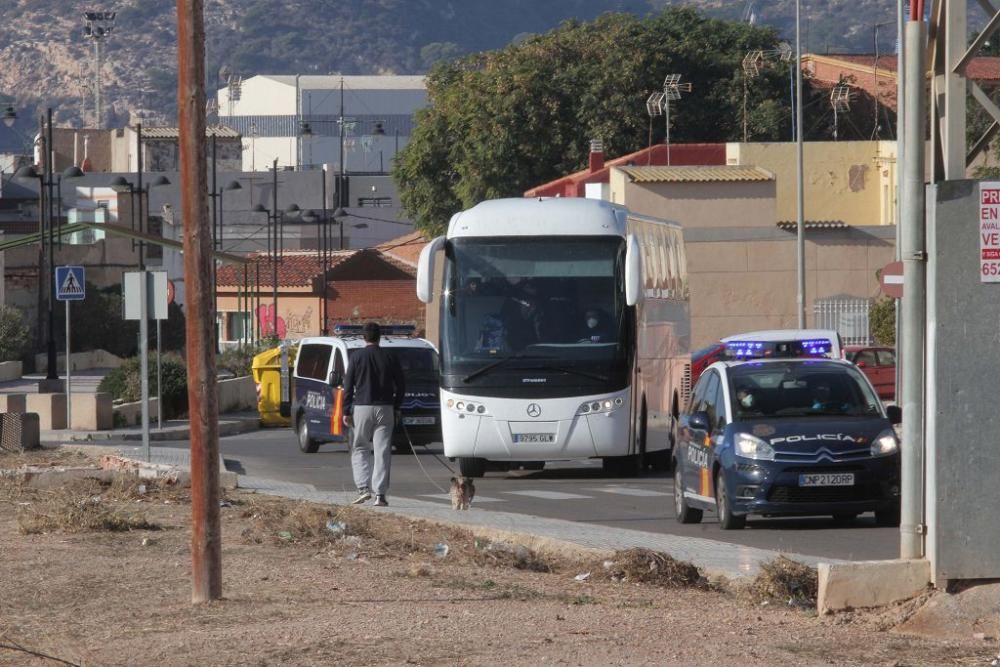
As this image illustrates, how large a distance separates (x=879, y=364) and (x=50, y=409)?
61.8 feet

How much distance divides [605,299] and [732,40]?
5637cm

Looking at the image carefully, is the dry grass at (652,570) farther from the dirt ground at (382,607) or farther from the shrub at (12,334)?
the shrub at (12,334)

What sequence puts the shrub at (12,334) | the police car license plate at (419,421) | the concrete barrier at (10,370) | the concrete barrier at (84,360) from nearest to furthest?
1. the police car license plate at (419,421)
2. the concrete barrier at (10,370)
3. the shrub at (12,334)
4. the concrete barrier at (84,360)

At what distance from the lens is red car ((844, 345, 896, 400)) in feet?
129

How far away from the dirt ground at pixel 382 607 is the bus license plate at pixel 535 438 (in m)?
7.03

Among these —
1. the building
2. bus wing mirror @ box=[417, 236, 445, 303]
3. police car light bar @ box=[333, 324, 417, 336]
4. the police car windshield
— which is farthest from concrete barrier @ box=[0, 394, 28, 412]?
the building

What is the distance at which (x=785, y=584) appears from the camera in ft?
34.9

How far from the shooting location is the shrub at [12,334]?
57500 millimetres

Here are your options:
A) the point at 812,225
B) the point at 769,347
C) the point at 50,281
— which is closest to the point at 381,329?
the point at 769,347

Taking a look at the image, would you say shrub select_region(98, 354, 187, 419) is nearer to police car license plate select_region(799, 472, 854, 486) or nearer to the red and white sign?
police car license plate select_region(799, 472, 854, 486)

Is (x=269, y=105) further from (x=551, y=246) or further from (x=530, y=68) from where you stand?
(x=551, y=246)

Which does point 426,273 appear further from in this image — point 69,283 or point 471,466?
point 69,283

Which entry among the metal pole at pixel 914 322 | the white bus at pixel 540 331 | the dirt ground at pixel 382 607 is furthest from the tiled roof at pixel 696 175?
the metal pole at pixel 914 322

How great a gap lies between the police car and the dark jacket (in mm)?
3076
